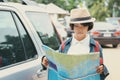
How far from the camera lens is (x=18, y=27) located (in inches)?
160

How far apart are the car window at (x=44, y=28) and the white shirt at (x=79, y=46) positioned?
65cm

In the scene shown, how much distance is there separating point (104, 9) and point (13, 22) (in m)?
57.3

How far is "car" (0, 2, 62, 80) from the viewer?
359 cm

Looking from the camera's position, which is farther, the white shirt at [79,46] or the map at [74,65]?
the white shirt at [79,46]

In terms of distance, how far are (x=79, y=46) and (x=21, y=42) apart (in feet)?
1.78

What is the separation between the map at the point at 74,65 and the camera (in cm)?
340

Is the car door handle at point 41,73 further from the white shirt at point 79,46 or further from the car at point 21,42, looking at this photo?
the white shirt at point 79,46

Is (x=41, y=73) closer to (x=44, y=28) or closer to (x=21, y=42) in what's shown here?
(x=21, y=42)

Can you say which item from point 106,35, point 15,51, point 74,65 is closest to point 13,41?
point 15,51

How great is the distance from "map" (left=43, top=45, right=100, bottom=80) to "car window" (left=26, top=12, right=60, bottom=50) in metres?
0.90

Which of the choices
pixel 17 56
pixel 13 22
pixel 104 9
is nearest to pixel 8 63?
pixel 17 56

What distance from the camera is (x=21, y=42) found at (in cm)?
399

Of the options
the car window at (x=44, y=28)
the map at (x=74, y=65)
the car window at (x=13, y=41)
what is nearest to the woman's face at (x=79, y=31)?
the map at (x=74, y=65)

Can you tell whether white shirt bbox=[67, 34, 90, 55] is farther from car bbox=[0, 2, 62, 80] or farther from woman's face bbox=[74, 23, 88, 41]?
car bbox=[0, 2, 62, 80]
